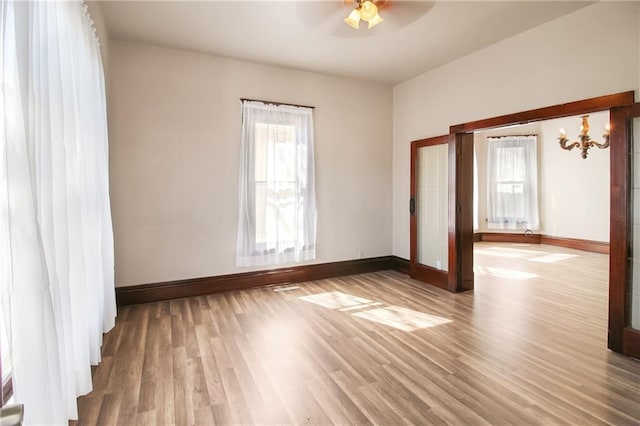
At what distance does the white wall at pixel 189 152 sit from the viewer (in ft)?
12.6

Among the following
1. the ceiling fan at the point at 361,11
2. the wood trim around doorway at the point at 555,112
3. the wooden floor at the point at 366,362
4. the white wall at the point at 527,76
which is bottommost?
the wooden floor at the point at 366,362

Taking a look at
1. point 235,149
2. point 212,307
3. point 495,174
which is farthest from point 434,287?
point 495,174

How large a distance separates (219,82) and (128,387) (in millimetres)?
3557

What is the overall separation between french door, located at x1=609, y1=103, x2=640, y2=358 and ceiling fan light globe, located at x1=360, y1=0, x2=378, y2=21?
2217 millimetres

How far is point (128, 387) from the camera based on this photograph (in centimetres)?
223

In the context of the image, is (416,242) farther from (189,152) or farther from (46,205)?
(46,205)

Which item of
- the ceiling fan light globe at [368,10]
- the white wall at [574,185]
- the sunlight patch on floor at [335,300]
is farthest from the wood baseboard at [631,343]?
the white wall at [574,185]

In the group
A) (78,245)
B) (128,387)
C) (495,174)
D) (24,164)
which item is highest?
(495,174)

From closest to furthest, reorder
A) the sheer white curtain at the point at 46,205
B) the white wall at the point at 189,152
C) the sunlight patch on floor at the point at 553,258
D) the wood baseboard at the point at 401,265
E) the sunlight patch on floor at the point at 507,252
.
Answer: the sheer white curtain at the point at 46,205
the white wall at the point at 189,152
the wood baseboard at the point at 401,265
the sunlight patch on floor at the point at 553,258
the sunlight patch on floor at the point at 507,252

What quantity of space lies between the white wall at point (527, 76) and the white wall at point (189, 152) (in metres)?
1.09

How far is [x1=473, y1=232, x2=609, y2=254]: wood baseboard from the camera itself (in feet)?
23.3

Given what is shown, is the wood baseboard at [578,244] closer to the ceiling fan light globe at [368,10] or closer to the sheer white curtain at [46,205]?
the ceiling fan light globe at [368,10]

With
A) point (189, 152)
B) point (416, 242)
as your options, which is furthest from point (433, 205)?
point (189, 152)

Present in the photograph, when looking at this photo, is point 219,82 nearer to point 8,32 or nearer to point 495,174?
point 8,32
